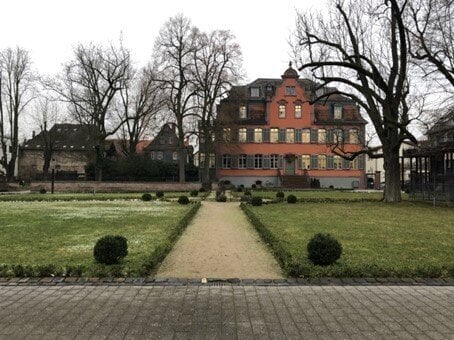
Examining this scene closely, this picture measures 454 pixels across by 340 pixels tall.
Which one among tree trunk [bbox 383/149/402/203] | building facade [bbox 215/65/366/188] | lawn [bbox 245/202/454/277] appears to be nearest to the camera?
lawn [bbox 245/202/454/277]

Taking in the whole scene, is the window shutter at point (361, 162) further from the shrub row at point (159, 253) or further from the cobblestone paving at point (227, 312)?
the cobblestone paving at point (227, 312)

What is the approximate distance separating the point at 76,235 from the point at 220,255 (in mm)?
4981

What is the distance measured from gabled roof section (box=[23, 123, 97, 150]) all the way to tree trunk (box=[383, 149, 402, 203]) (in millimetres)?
32150

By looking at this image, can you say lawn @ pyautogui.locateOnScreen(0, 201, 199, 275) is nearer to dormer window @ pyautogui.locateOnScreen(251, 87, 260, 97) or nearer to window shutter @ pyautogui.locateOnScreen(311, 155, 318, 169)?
window shutter @ pyautogui.locateOnScreen(311, 155, 318, 169)

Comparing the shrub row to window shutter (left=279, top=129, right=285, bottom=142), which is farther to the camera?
window shutter (left=279, top=129, right=285, bottom=142)

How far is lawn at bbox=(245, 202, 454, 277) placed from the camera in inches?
328

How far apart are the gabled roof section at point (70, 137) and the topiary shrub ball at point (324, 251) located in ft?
141

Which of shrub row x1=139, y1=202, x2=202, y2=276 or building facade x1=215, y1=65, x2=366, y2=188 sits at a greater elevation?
building facade x1=215, y1=65, x2=366, y2=188

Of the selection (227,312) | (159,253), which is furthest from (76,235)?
(227,312)

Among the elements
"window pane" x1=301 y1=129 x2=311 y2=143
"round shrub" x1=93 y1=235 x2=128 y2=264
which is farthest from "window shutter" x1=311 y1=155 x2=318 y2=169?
"round shrub" x1=93 y1=235 x2=128 y2=264

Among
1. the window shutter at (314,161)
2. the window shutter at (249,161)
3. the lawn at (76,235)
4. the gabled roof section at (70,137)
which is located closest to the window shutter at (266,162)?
the window shutter at (249,161)

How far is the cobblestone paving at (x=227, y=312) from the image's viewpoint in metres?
5.25

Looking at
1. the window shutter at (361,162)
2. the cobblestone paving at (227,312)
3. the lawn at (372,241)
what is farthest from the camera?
the window shutter at (361,162)

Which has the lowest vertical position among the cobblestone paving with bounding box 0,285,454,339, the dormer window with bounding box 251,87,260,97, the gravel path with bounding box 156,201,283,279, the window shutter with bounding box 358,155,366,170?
the gravel path with bounding box 156,201,283,279
